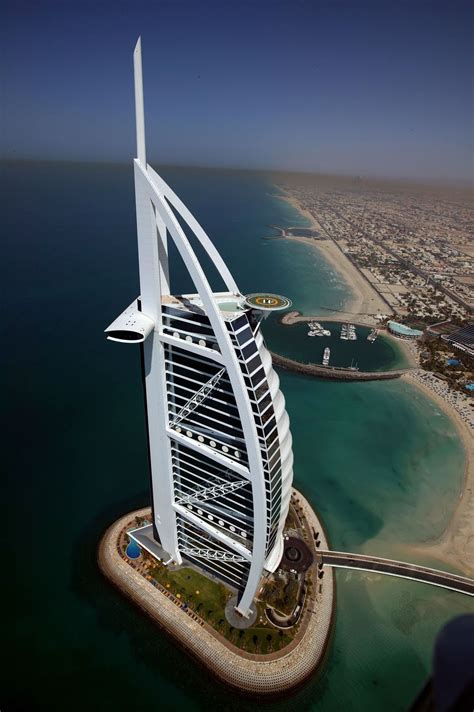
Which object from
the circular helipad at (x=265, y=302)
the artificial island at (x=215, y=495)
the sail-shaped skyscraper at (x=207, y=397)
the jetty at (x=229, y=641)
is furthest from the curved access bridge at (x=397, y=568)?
the circular helipad at (x=265, y=302)

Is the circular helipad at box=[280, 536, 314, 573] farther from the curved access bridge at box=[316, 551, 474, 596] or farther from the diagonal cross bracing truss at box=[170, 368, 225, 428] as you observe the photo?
the diagonal cross bracing truss at box=[170, 368, 225, 428]

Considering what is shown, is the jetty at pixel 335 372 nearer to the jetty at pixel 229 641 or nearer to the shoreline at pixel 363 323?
the shoreline at pixel 363 323

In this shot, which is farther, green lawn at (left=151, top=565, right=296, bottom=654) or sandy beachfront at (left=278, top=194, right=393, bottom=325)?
sandy beachfront at (left=278, top=194, right=393, bottom=325)

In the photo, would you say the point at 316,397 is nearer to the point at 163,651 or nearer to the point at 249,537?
the point at 249,537

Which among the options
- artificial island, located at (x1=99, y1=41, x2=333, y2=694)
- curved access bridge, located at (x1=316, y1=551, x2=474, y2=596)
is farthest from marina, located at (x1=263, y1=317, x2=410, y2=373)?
artificial island, located at (x1=99, y1=41, x2=333, y2=694)

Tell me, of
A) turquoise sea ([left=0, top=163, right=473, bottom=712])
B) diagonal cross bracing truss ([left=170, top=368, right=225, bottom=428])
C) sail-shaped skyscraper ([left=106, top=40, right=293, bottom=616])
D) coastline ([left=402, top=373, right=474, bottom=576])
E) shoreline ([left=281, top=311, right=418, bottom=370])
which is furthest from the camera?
shoreline ([left=281, top=311, right=418, bottom=370])

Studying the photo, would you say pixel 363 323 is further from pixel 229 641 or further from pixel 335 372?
pixel 229 641

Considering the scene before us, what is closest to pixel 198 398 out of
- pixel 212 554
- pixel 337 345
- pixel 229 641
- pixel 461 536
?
pixel 212 554

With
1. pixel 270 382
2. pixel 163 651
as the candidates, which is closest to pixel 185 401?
pixel 270 382
